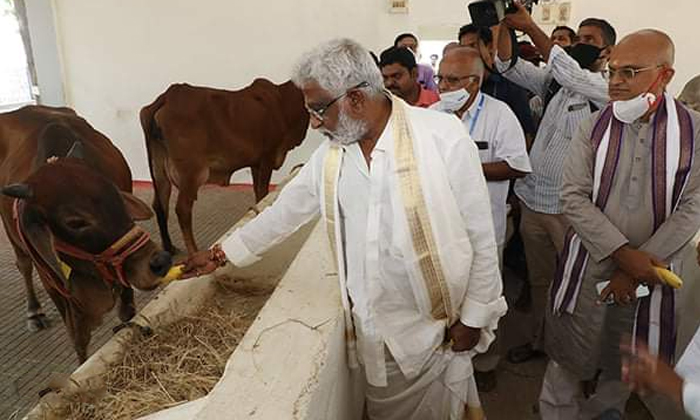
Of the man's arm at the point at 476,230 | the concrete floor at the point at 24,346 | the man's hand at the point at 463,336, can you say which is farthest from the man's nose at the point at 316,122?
the concrete floor at the point at 24,346

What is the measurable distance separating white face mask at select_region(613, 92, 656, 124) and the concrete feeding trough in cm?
102

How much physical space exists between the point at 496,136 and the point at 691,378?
127 cm

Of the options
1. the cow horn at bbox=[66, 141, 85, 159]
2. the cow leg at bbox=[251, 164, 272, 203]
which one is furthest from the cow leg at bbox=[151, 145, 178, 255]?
the cow horn at bbox=[66, 141, 85, 159]

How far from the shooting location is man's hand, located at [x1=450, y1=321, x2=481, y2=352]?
1498mm

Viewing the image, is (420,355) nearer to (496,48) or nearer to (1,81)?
(496,48)

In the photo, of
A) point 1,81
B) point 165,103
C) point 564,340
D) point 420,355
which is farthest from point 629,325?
point 1,81

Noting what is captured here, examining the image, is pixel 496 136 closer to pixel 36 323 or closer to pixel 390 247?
pixel 390 247

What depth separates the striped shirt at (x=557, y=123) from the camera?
2.18m

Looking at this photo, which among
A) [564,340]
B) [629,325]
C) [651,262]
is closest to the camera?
[651,262]

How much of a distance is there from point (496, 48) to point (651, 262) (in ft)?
4.19

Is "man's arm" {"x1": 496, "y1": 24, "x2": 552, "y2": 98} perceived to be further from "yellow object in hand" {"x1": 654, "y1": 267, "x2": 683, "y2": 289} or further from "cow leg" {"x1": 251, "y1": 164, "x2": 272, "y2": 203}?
"cow leg" {"x1": 251, "y1": 164, "x2": 272, "y2": 203}

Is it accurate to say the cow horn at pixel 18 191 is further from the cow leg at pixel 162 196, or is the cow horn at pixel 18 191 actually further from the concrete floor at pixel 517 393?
the cow leg at pixel 162 196

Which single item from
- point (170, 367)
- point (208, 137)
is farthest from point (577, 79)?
point (208, 137)

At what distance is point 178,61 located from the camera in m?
5.46
